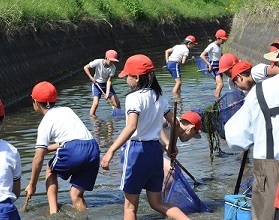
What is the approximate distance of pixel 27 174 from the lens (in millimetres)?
9719

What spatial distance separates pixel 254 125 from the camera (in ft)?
15.5

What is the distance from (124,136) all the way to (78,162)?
4.77ft

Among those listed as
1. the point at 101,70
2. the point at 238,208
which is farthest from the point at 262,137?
the point at 101,70

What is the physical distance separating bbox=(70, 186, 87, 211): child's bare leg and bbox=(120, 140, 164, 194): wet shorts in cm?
129

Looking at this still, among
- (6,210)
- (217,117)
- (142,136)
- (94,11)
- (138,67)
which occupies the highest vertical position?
(138,67)

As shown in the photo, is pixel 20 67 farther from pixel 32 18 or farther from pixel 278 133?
pixel 278 133

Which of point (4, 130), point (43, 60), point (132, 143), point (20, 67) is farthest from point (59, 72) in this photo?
point (132, 143)

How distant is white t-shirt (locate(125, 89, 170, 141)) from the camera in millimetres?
6258

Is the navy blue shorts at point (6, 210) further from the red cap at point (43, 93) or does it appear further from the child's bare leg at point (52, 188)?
the child's bare leg at point (52, 188)

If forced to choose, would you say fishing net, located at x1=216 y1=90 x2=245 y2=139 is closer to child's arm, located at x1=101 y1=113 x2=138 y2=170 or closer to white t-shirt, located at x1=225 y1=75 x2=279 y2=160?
child's arm, located at x1=101 y1=113 x2=138 y2=170

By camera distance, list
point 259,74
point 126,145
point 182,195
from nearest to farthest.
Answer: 1. point 126,145
2. point 182,195
3. point 259,74

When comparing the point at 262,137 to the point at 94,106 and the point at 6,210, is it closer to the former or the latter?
the point at 6,210

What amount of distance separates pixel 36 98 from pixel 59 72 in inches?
613

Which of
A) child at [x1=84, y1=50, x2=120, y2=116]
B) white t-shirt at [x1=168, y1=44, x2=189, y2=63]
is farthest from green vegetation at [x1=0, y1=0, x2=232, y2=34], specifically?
child at [x1=84, y1=50, x2=120, y2=116]
